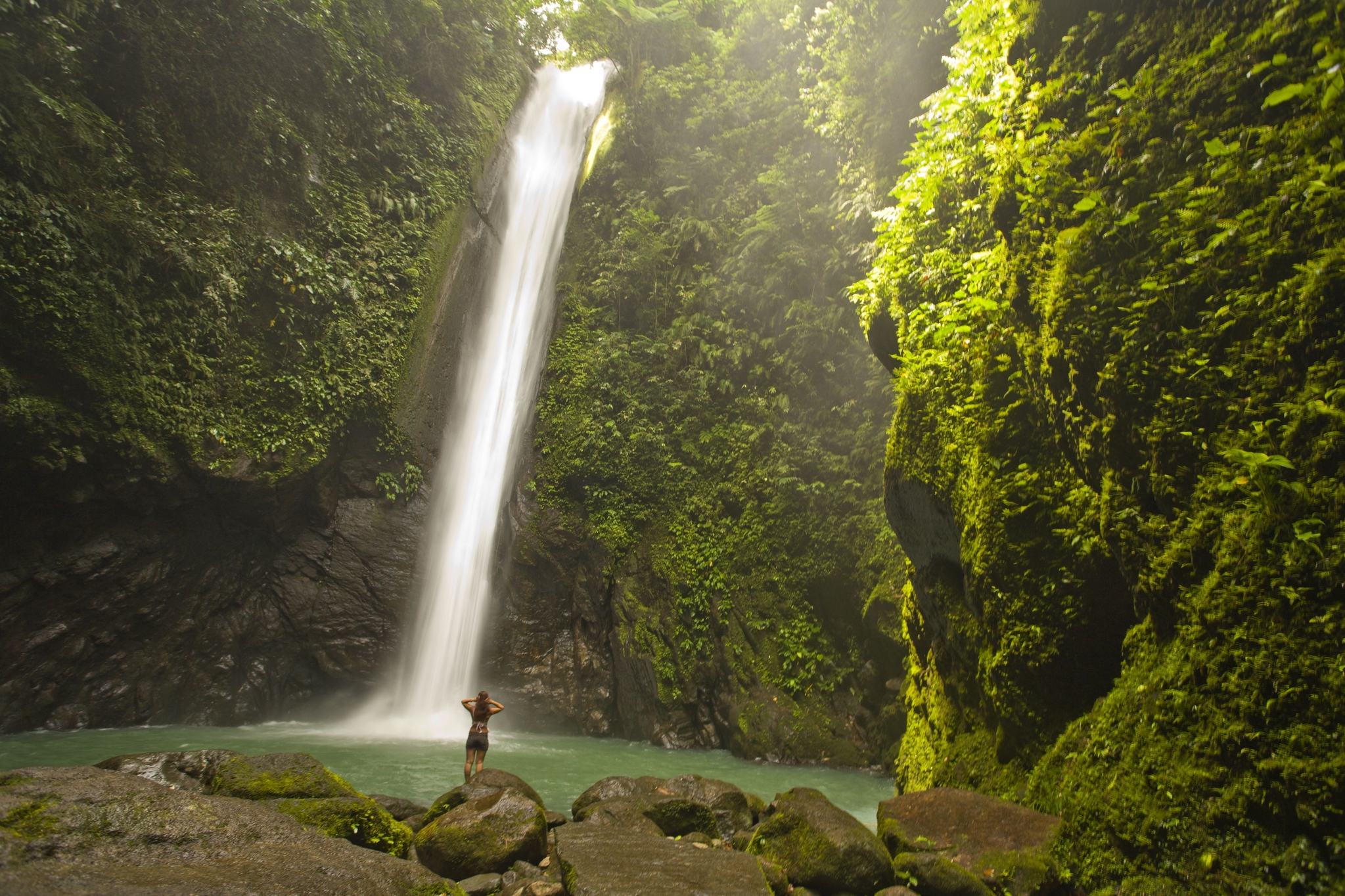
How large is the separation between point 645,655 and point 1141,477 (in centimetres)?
944

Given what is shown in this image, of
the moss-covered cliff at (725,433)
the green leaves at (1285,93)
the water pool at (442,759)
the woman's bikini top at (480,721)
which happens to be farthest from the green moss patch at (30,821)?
the moss-covered cliff at (725,433)

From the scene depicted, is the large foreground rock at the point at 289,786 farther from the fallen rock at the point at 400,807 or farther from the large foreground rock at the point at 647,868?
the large foreground rock at the point at 647,868

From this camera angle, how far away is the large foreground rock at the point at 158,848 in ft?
7.73

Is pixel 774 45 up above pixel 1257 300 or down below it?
above

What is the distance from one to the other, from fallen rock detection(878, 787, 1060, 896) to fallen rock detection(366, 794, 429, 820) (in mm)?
3956

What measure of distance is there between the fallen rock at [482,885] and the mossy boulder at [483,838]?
14 cm

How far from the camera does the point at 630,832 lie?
4504mm

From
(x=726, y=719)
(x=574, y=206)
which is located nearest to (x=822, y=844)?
(x=726, y=719)

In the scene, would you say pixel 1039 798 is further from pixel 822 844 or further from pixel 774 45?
pixel 774 45

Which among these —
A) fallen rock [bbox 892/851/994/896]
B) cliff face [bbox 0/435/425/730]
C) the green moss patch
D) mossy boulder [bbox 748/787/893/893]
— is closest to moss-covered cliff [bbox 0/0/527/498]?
cliff face [bbox 0/435/425/730]

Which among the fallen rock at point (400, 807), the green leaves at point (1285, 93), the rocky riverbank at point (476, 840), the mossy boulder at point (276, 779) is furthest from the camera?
the fallen rock at point (400, 807)

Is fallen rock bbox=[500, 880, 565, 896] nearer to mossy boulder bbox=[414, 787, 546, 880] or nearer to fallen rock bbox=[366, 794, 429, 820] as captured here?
mossy boulder bbox=[414, 787, 546, 880]

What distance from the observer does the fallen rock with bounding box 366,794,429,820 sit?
18.1 feet

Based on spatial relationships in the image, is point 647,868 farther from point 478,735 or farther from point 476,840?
point 478,735
